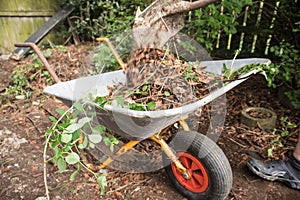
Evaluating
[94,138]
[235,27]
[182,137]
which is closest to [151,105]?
Result: [94,138]

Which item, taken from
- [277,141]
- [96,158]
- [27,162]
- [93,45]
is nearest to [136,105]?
[96,158]

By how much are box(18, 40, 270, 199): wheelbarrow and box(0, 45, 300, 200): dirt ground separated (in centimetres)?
18

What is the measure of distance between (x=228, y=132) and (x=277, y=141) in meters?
0.37

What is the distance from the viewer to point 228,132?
2.16m

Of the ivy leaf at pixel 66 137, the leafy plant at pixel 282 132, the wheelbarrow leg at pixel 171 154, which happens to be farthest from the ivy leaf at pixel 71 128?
the leafy plant at pixel 282 132

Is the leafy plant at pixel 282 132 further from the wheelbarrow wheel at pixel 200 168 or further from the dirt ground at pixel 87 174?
the wheelbarrow wheel at pixel 200 168

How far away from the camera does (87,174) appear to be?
1729 millimetres

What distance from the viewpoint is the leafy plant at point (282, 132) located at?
2.00 meters

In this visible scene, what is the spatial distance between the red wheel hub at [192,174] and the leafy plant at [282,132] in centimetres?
73

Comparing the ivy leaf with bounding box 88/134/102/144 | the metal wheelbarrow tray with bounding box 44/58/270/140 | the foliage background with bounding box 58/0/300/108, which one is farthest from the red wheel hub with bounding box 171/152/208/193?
the foliage background with bounding box 58/0/300/108

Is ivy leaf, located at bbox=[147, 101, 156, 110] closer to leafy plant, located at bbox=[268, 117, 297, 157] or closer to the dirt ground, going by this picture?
the dirt ground

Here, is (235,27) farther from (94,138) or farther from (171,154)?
(94,138)

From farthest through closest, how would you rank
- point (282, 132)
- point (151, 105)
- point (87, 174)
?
point (282, 132) < point (87, 174) < point (151, 105)

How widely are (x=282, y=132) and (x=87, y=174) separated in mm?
1580
